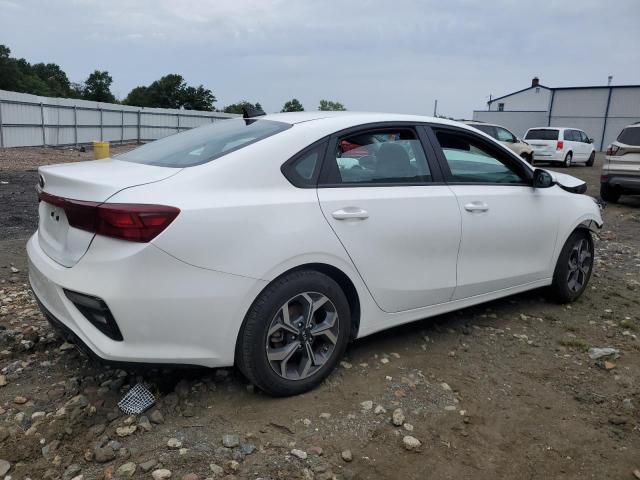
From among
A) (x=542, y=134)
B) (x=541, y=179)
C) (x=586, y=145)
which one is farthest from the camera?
(x=586, y=145)

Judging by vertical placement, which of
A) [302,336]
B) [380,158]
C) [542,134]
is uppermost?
[542,134]

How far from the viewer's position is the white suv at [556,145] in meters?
21.2

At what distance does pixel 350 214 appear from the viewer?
117 inches

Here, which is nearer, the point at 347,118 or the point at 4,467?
the point at 4,467

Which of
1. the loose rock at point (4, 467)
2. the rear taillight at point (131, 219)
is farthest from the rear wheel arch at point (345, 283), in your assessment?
the loose rock at point (4, 467)

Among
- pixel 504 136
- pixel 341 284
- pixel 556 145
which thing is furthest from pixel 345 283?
pixel 556 145

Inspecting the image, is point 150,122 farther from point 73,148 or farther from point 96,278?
point 96,278

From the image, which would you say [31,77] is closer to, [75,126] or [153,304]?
[75,126]

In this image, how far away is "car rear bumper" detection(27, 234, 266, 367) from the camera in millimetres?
2400

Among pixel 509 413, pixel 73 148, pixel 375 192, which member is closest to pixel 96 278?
pixel 375 192

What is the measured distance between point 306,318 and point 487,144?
202 centimetres

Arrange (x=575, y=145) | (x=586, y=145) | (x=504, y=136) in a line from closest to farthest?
(x=504, y=136) < (x=575, y=145) < (x=586, y=145)

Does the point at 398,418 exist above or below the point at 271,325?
below

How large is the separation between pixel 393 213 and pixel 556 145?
798 inches
